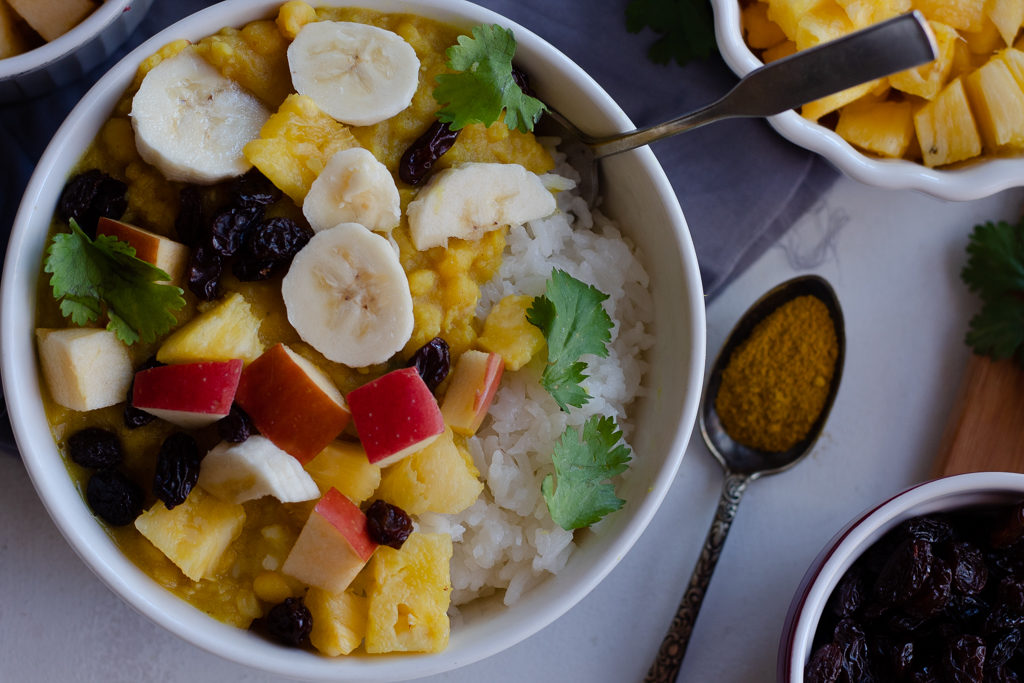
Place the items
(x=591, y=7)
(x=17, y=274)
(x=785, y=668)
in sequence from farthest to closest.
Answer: (x=591, y=7) < (x=785, y=668) < (x=17, y=274)

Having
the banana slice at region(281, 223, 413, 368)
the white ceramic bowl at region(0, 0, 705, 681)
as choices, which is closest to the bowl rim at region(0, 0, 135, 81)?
the white ceramic bowl at region(0, 0, 705, 681)

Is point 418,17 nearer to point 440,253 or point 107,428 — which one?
point 440,253

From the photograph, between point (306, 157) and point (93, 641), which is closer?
point (306, 157)

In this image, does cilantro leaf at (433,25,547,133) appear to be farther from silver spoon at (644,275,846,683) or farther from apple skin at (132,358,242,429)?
silver spoon at (644,275,846,683)

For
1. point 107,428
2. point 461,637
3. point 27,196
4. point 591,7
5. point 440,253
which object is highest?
point 591,7

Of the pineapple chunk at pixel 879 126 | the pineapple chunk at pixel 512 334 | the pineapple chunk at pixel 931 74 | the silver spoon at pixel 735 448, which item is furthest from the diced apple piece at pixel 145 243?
the pineapple chunk at pixel 931 74

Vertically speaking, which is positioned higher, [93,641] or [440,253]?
[440,253]

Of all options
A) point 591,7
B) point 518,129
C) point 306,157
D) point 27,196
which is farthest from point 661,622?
point 27,196

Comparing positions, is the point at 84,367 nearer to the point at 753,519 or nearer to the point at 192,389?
the point at 192,389
